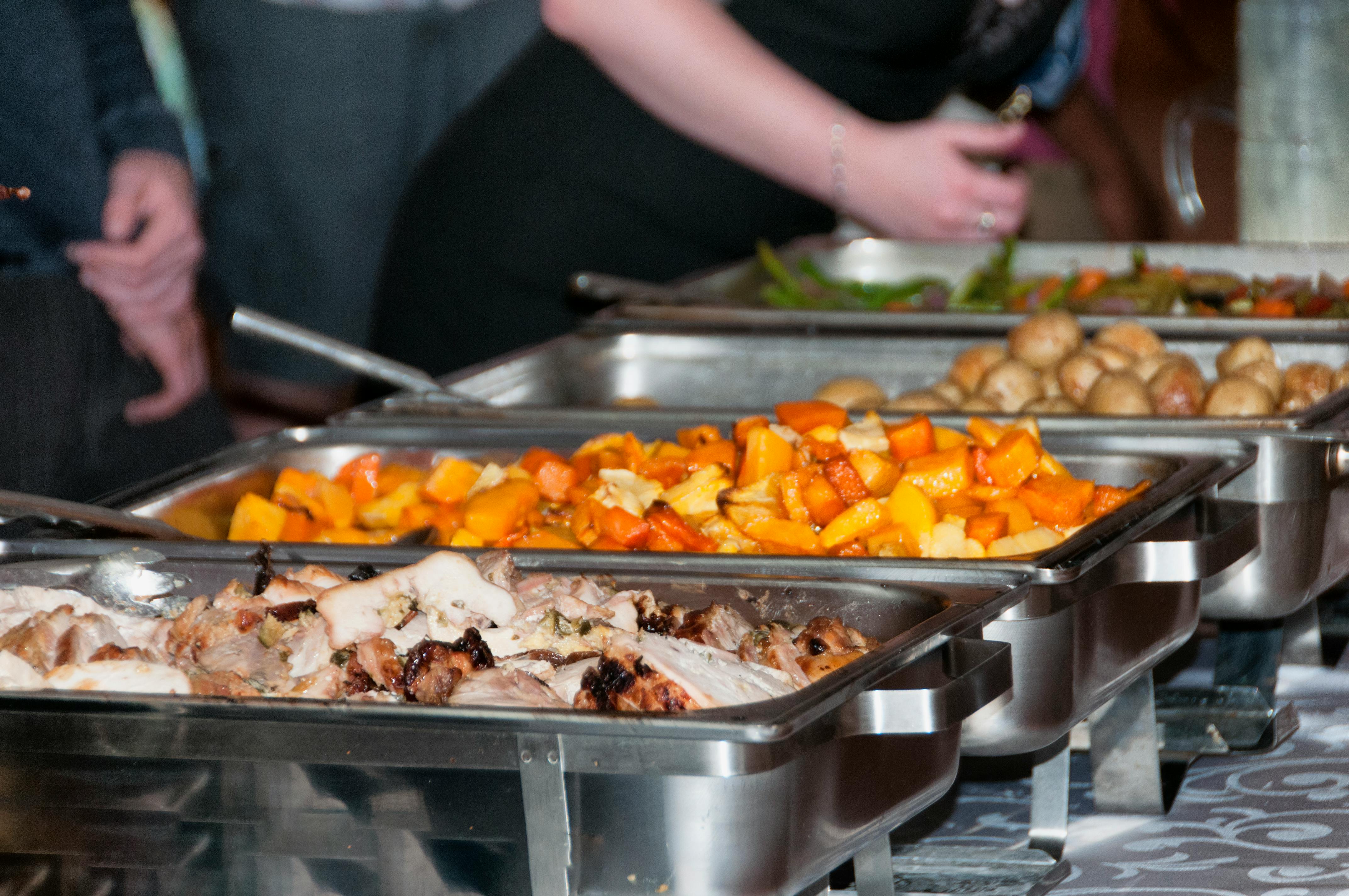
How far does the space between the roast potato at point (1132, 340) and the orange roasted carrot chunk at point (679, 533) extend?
2.89ft

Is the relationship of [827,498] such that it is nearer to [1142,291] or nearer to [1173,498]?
[1173,498]

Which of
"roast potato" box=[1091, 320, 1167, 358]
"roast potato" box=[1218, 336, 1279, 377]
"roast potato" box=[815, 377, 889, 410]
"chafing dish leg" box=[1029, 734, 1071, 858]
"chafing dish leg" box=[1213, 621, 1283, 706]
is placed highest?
"roast potato" box=[1091, 320, 1167, 358]

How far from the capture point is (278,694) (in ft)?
3.28

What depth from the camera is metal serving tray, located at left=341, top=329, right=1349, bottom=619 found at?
1.47m

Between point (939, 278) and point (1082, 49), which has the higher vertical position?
point (1082, 49)

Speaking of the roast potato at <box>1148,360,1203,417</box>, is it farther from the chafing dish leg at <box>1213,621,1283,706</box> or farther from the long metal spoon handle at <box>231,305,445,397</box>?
the long metal spoon handle at <box>231,305,445,397</box>

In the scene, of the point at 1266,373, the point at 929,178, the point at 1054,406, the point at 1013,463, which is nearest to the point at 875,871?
the point at 1013,463

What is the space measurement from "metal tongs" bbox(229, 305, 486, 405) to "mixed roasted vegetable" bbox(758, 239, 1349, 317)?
2.41ft

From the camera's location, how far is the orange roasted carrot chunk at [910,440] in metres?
1.49

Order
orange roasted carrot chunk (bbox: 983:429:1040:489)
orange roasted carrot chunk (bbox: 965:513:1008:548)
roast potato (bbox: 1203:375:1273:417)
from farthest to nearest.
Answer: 1. roast potato (bbox: 1203:375:1273:417)
2. orange roasted carrot chunk (bbox: 983:429:1040:489)
3. orange roasted carrot chunk (bbox: 965:513:1008:548)

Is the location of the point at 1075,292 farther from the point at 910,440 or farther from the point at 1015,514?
the point at 1015,514

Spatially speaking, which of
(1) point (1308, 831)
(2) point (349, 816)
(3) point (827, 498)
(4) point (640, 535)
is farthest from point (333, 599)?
(1) point (1308, 831)

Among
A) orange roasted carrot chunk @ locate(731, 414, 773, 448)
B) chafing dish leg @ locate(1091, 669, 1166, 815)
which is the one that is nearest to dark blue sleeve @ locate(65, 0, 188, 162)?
orange roasted carrot chunk @ locate(731, 414, 773, 448)

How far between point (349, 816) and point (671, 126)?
202cm
